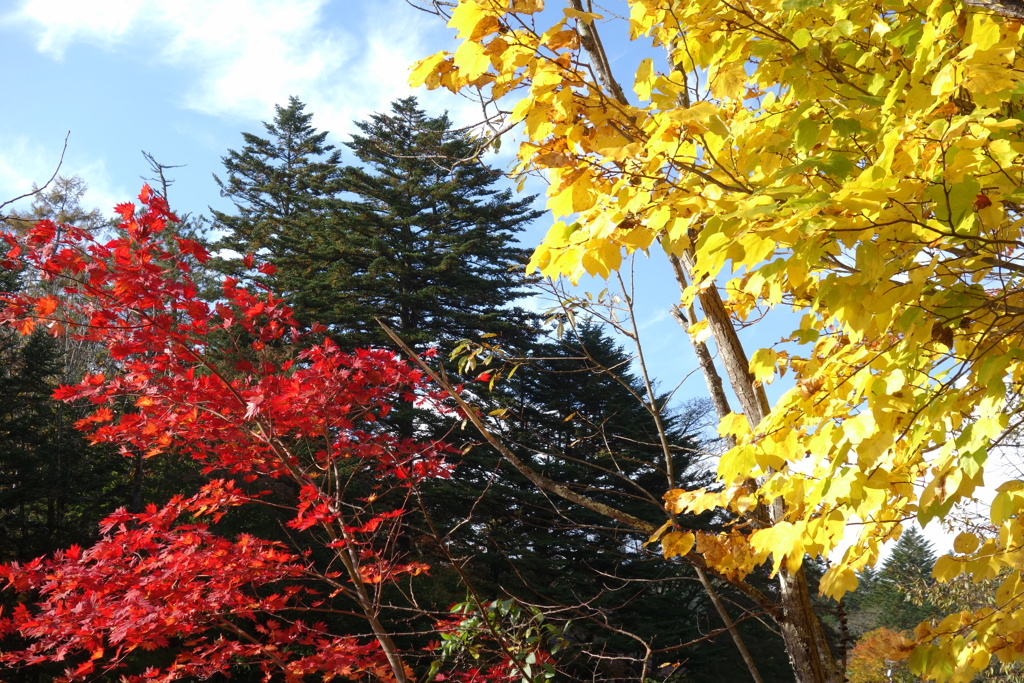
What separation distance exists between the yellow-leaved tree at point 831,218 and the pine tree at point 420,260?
11.0 m

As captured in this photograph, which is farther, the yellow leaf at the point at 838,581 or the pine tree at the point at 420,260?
the pine tree at the point at 420,260

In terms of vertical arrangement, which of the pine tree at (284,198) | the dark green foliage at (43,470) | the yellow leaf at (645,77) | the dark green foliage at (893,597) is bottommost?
the dark green foliage at (893,597)

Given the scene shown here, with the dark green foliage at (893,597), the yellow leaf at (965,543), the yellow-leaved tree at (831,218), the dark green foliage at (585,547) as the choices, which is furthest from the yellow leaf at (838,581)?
the dark green foliage at (893,597)

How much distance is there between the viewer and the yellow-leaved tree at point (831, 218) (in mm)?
1342

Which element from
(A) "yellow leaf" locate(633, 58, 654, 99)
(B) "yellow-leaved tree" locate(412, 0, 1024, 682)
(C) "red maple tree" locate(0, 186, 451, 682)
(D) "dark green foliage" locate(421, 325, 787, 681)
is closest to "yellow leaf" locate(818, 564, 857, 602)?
(B) "yellow-leaved tree" locate(412, 0, 1024, 682)

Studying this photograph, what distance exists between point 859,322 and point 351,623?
9.44 metres

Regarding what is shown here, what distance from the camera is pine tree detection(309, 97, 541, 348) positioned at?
13188 mm

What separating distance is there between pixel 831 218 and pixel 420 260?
12.7 metres

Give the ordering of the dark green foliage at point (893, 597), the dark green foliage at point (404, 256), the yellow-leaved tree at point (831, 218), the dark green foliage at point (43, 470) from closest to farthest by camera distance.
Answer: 1. the yellow-leaved tree at point (831, 218)
2. the dark green foliage at point (43, 470)
3. the dark green foliage at point (404, 256)
4. the dark green foliage at point (893, 597)

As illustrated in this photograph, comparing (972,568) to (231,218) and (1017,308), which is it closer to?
(1017,308)

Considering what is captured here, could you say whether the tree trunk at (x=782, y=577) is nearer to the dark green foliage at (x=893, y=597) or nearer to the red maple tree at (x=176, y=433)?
the red maple tree at (x=176, y=433)

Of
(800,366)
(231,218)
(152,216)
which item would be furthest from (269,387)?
(231,218)

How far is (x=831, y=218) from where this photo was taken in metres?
1.26

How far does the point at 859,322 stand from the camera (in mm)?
1429
